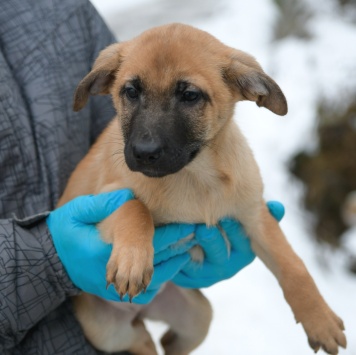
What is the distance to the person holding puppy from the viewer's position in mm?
2383

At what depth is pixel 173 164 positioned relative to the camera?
232 centimetres

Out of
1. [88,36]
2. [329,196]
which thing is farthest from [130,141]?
[329,196]

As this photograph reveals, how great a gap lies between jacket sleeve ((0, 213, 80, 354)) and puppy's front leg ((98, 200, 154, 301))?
0.94 feet

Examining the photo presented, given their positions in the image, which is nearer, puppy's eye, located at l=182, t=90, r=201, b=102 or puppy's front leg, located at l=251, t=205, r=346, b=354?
puppy's eye, located at l=182, t=90, r=201, b=102

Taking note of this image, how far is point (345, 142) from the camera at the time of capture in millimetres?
6121

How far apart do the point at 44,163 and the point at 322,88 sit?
4.50 m

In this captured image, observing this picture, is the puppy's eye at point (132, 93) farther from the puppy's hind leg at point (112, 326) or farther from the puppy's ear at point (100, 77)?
the puppy's hind leg at point (112, 326)

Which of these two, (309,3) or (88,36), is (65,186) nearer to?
(88,36)

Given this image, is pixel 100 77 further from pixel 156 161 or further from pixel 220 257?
pixel 220 257

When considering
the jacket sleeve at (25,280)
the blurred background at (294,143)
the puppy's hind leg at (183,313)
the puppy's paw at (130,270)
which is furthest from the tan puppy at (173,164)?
the blurred background at (294,143)

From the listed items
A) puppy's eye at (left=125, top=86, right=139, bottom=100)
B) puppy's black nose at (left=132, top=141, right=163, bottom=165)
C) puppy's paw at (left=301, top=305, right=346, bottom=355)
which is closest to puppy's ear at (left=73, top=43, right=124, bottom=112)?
puppy's eye at (left=125, top=86, right=139, bottom=100)

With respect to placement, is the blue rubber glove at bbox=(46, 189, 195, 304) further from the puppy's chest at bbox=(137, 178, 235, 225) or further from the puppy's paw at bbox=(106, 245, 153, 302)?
the puppy's paw at bbox=(106, 245, 153, 302)

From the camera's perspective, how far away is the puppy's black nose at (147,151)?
220cm

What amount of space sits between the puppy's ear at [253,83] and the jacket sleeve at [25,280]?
0.98 meters
